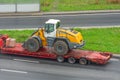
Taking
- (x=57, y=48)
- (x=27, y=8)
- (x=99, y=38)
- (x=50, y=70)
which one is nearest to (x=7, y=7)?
(x=27, y=8)

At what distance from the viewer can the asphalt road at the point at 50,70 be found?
2506 cm

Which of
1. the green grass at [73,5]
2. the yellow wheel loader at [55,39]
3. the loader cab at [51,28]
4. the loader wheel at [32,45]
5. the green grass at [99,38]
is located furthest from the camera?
the green grass at [73,5]

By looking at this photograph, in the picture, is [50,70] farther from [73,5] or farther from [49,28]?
[73,5]

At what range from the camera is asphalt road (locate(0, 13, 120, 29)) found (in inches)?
1475

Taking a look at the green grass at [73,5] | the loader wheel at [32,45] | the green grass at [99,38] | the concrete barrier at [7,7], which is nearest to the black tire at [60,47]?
the loader wheel at [32,45]

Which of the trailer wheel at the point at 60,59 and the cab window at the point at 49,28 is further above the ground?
the cab window at the point at 49,28

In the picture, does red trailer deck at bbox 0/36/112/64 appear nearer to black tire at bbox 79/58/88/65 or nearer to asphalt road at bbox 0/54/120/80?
black tire at bbox 79/58/88/65

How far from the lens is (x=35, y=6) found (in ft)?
141

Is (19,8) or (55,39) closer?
(55,39)

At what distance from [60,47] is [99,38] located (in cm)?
507

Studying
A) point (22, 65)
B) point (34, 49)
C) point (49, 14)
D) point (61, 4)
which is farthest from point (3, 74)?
point (61, 4)

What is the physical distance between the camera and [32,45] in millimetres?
28688

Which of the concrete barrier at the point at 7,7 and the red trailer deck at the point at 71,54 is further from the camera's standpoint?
the concrete barrier at the point at 7,7

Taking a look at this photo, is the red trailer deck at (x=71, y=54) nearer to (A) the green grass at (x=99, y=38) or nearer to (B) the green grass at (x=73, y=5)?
(A) the green grass at (x=99, y=38)
